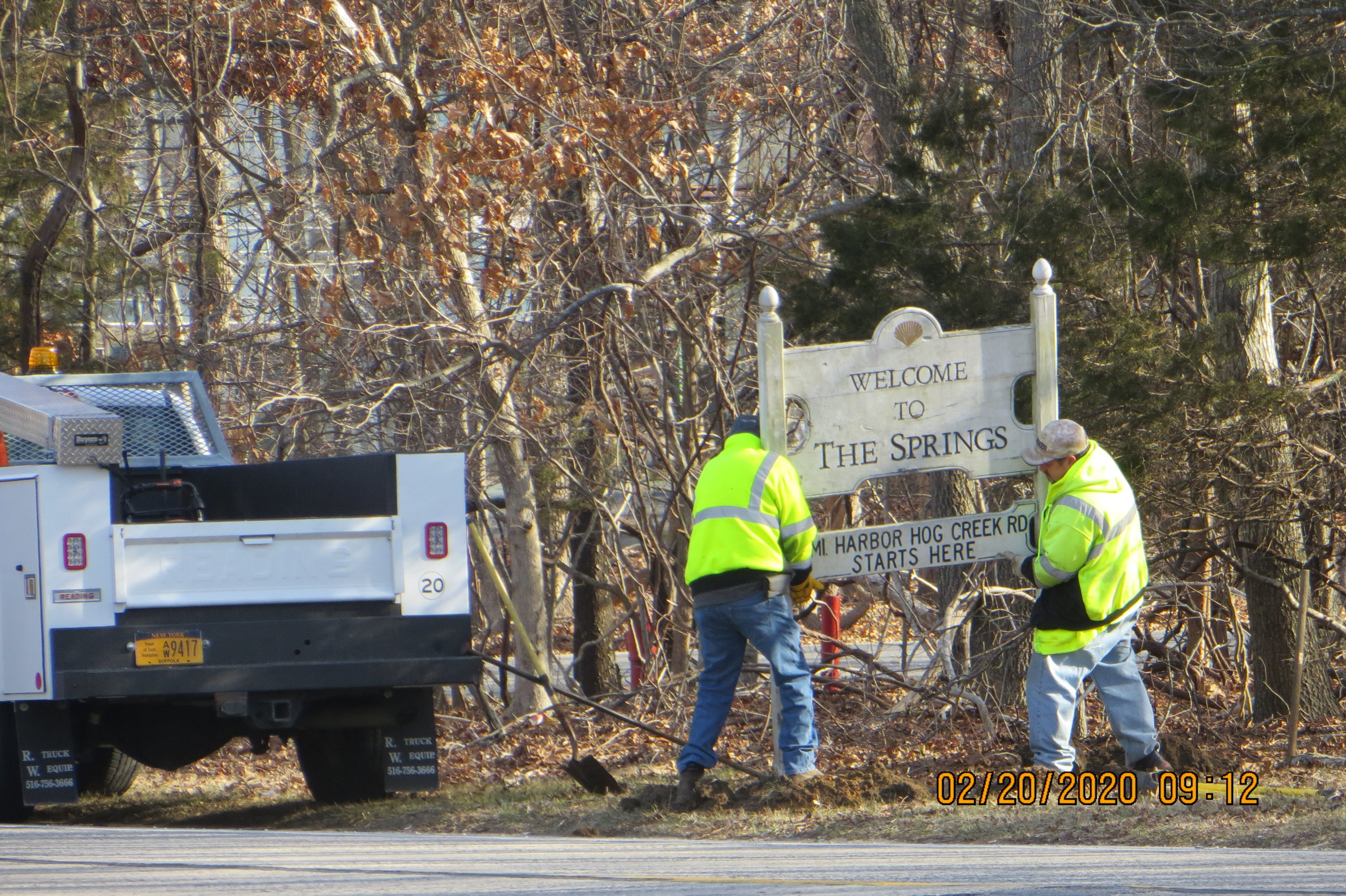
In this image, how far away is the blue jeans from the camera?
7.33 meters

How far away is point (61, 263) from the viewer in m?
14.2

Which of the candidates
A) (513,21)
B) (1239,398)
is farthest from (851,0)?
(1239,398)

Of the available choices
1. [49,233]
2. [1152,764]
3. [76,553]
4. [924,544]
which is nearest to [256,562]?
[76,553]

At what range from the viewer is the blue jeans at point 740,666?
733cm

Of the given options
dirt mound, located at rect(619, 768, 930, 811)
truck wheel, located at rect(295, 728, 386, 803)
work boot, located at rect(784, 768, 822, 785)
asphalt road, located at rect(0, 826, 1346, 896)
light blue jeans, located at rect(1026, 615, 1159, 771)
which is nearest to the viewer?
asphalt road, located at rect(0, 826, 1346, 896)

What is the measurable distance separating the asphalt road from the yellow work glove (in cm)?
147

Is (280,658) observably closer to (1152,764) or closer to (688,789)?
(688,789)

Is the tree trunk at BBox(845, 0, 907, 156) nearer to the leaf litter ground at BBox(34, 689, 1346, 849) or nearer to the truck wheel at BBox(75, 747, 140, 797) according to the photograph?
the leaf litter ground at BBox(34, 689, 1346, 849)

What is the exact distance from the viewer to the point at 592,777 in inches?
323

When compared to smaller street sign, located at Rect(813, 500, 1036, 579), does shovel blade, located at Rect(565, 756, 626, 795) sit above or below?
below

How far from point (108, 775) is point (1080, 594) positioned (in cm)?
618

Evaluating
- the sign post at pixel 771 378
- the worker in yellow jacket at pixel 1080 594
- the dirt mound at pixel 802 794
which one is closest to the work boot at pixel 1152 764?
the worker in yellow jacket at pixel 1080 594

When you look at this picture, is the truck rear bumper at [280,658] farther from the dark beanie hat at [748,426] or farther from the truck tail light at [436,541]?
the dark beanie hat at [748,426]

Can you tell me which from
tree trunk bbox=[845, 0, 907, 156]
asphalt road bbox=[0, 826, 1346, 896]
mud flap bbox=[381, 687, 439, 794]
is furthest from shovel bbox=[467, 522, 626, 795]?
tree trunk bbox=[845, 0, 907, 156]
